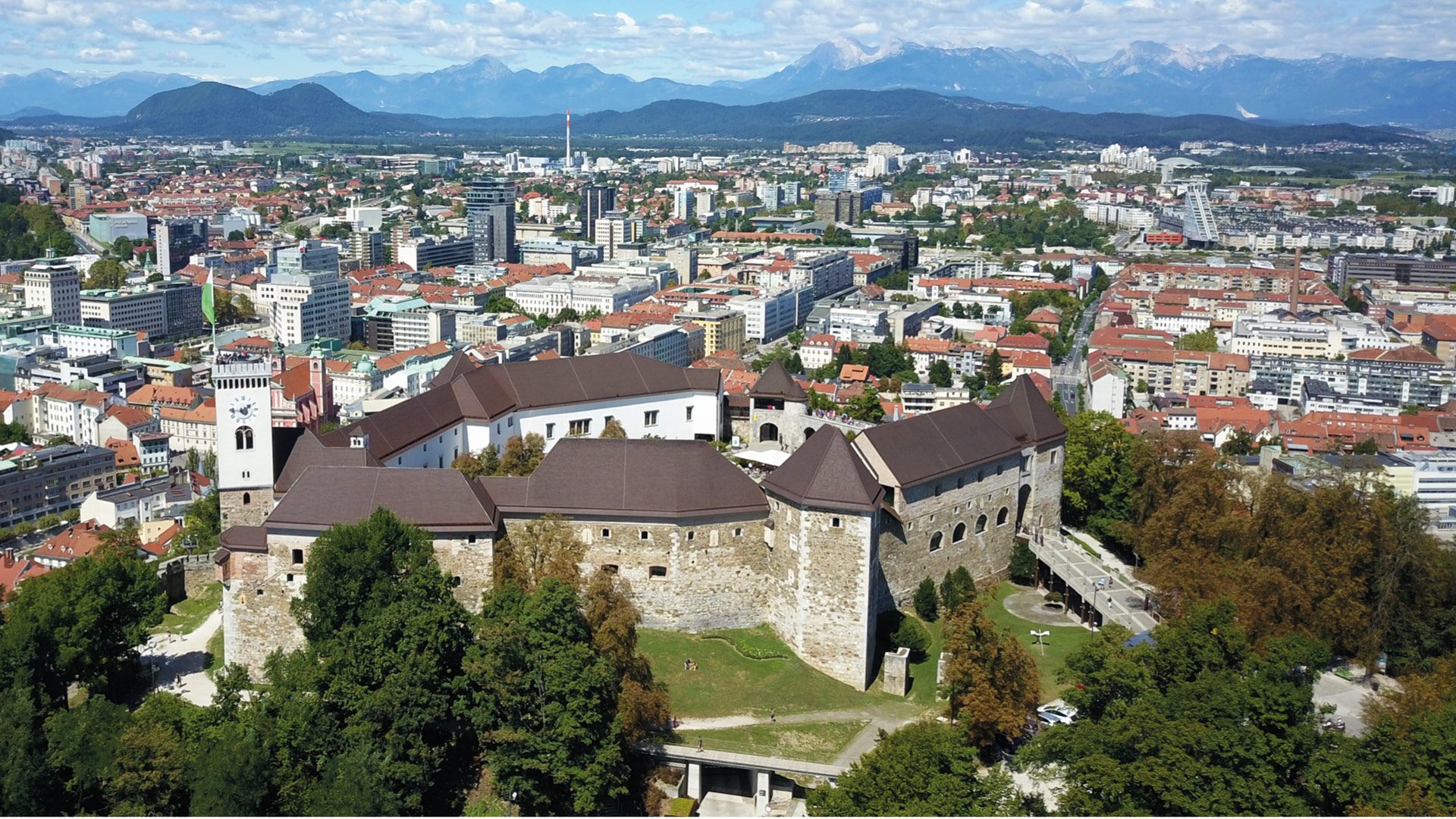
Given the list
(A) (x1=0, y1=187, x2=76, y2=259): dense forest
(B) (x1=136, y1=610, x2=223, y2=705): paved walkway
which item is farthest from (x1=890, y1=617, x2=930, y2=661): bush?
(A) (x1=0, y1=187, x2=76, y2=259): dense forest

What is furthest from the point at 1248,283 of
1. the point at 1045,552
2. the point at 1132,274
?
the point at 1045,552

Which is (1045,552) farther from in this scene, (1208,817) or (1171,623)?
(1208,817)

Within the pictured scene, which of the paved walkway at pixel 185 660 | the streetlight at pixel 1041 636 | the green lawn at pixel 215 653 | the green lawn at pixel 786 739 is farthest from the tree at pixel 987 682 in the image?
the green lawn at pixel 215 653

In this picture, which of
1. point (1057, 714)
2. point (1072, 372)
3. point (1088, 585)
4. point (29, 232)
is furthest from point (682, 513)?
point (29, 232)

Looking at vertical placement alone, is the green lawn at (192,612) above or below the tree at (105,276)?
below

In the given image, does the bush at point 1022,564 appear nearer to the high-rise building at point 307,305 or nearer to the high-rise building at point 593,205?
the high-rise building at point 307,305

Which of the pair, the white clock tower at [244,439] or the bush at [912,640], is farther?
the white clock tower at [244,439]
